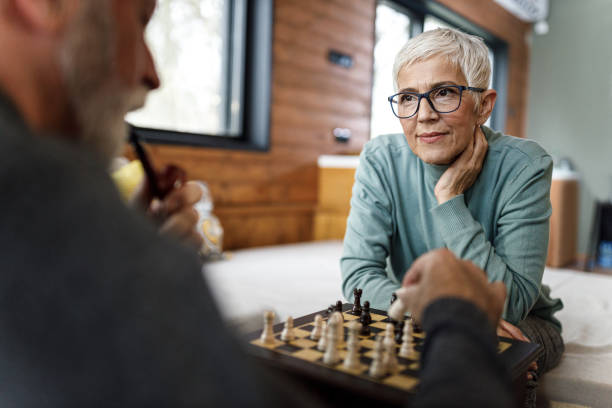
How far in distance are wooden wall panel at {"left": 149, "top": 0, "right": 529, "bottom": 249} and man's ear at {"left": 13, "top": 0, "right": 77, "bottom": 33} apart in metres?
2.46

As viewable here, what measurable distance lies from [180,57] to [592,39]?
545cm

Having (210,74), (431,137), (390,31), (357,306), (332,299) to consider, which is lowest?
(332,299)

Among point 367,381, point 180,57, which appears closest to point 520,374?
point 367,381

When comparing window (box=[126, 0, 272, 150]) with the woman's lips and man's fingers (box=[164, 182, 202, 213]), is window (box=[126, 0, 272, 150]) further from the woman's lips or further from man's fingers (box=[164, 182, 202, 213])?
man's fingers (box=[164, 182, 202, 213])

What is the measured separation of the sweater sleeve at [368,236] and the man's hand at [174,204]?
587 mm

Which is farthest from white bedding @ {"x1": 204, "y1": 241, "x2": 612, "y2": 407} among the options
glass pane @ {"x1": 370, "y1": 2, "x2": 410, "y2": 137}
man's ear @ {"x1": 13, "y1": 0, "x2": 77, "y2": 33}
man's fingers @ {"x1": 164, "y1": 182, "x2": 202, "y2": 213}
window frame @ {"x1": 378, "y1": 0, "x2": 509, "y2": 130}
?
window frame @ {"x1": 378, "y1": 0, "x2": 509, "y2": 130}

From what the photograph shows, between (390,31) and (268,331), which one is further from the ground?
(390,31)

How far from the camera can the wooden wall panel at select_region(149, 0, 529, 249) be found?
11.0 feet

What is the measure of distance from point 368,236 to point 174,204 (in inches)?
27.3

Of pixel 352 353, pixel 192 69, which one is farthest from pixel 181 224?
pixel 192 69

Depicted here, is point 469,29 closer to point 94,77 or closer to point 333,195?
point 333,195

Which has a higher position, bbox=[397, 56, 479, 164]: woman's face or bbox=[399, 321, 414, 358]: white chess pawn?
bbox=[397, 56, 479, 164]: woman's face

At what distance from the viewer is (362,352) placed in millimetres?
929

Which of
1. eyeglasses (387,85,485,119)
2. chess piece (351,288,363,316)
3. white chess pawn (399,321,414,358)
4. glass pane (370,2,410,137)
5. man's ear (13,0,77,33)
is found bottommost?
chess piece (351,288,363,316)
